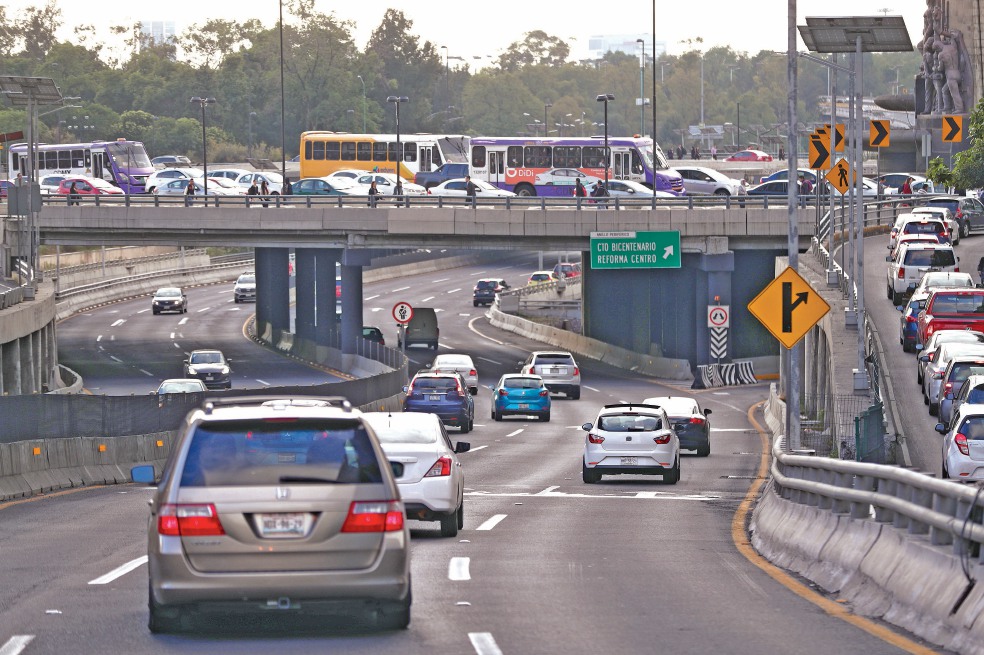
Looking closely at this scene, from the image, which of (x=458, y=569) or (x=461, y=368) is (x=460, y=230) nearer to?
(x=461, y=368)

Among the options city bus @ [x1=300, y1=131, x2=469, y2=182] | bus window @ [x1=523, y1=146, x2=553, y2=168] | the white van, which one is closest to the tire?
the white van

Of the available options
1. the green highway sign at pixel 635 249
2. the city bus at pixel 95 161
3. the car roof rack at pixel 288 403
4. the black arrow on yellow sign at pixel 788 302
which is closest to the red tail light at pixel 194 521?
the car roof rack at pixel 288 403

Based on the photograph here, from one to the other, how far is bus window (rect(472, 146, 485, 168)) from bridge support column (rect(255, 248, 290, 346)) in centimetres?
1070

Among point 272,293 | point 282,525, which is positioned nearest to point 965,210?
point 272,293

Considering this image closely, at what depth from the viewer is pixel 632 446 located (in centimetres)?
2905

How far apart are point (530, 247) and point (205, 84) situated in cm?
13311

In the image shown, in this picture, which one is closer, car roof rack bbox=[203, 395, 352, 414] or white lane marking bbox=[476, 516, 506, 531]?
car roof rack bbox=[203, 395, 352, 414]

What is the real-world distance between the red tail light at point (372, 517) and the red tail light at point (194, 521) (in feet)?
2.68

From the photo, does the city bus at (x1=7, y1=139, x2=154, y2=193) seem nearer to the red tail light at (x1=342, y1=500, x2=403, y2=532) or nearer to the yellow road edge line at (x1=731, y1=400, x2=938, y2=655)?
the yellow road edge line at (x1=731, y1=400, x2=938, y2=655)

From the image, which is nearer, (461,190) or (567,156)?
(461,190)

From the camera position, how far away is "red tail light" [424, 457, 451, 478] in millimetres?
18344

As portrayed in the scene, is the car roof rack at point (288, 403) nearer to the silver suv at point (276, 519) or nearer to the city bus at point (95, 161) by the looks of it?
the silver suv at point (276, 519)

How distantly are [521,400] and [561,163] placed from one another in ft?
119

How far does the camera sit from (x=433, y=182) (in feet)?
300
